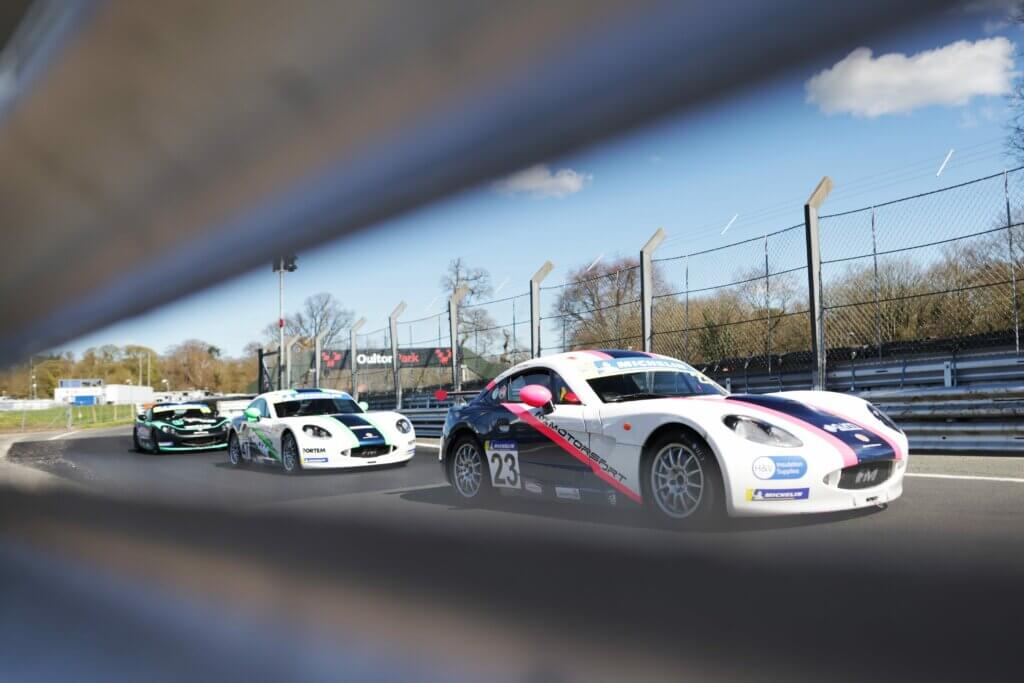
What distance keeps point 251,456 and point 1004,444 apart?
30.5ft

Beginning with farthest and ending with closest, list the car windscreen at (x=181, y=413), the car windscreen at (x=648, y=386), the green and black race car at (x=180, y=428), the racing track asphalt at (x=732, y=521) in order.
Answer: the car windscreen at (x=181, y=413) < the green and black race car at (x=180, y=428) < the car windscreen at (x=648, y=386) < the racing track asphalt at (x=732, y=521)

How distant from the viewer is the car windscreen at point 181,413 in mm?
15875

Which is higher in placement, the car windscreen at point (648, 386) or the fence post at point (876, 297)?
the fence post at point (876, 297)

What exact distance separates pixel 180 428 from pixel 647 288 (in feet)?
30.2

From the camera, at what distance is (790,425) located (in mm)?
4969

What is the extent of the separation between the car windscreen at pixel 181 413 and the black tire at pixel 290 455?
5.94m

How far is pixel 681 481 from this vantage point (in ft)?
16.7

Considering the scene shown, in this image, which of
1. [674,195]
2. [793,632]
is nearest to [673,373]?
[793,632]

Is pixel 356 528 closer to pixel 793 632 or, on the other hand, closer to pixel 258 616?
pixel 258 616

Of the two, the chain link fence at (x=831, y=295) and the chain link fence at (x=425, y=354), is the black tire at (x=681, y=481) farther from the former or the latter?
the chain link fence at (x=425, y=354)

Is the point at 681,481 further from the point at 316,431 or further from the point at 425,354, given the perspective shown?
the point at 425,354

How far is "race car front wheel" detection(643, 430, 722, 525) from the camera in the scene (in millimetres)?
4902

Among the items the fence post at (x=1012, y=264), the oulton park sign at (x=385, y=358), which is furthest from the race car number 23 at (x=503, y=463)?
the oulton park sign at (x=385, y=358)

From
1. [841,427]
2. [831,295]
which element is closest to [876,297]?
[831,295]
